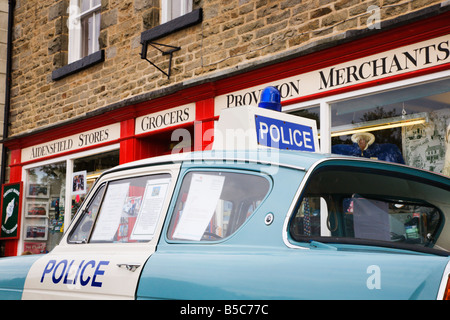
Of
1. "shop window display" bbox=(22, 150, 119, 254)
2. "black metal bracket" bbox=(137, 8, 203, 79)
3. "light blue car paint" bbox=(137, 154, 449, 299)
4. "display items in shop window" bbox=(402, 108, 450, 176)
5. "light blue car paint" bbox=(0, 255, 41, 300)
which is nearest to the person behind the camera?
"light blue car paint" bbox=(137, 154, 449, 299)

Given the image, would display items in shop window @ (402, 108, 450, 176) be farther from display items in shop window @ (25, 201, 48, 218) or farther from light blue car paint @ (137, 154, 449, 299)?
display items in shop window @ (25, 201, 48, 218)

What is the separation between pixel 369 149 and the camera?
22.8ft

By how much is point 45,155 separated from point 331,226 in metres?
9.00

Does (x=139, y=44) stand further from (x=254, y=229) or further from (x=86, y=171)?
(x=254, y=229)

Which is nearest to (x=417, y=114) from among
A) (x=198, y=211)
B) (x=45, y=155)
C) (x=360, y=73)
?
(x=360, y=73)

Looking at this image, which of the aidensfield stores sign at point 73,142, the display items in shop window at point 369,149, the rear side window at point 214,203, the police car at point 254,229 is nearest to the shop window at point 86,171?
the aidensfield stores sign at point 73,142

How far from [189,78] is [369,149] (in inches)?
→ 120

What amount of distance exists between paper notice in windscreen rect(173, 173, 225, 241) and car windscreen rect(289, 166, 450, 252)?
20.1 inches

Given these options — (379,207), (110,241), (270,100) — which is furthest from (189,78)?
(379,207)

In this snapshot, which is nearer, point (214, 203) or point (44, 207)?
point (214, 203)

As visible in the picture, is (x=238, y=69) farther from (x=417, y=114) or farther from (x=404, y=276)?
(x=404, y=276)

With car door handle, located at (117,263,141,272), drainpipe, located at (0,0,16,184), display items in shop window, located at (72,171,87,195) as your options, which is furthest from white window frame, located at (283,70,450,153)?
drainpipe, located at (0,0,16,184)

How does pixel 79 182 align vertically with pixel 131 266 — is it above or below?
above

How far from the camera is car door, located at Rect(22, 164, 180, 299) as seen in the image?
323 centimetres
